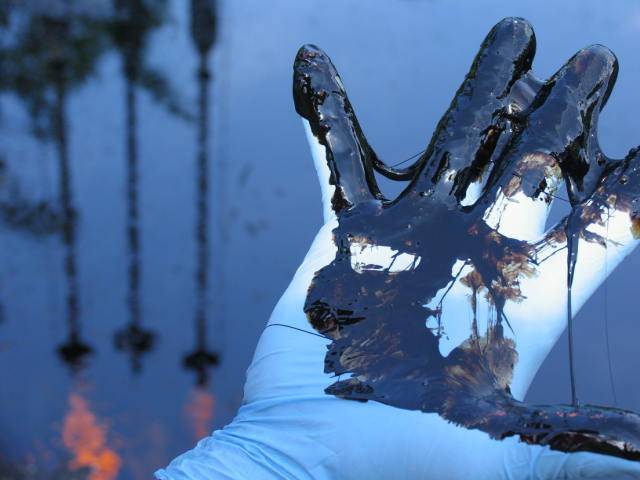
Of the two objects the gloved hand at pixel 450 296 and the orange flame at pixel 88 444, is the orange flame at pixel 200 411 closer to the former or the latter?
the orange flame at pixel 88 444

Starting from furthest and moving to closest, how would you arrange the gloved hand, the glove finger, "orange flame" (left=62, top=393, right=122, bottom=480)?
"orange flame" (left=62, top=393, right=122, bottom=480) → the glove finger → the gloved hand

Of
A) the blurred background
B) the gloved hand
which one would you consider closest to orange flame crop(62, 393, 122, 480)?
the blurred background

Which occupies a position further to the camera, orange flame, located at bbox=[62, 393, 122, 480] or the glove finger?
orange flame, located at bbox=[62, 393, 122, 480]

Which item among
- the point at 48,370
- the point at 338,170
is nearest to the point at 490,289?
the point at 338,170

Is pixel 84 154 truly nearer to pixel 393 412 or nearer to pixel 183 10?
pixel 183 10

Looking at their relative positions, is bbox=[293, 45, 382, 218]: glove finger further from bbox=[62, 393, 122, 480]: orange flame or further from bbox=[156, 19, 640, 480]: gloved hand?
bbox=[62, 393, 122, 480]: orange flame

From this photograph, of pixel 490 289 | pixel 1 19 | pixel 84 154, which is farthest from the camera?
pixel 1 19

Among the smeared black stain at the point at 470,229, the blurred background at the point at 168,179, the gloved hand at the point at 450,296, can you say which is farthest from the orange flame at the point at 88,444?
the smeared black stain at the point at 470,229
